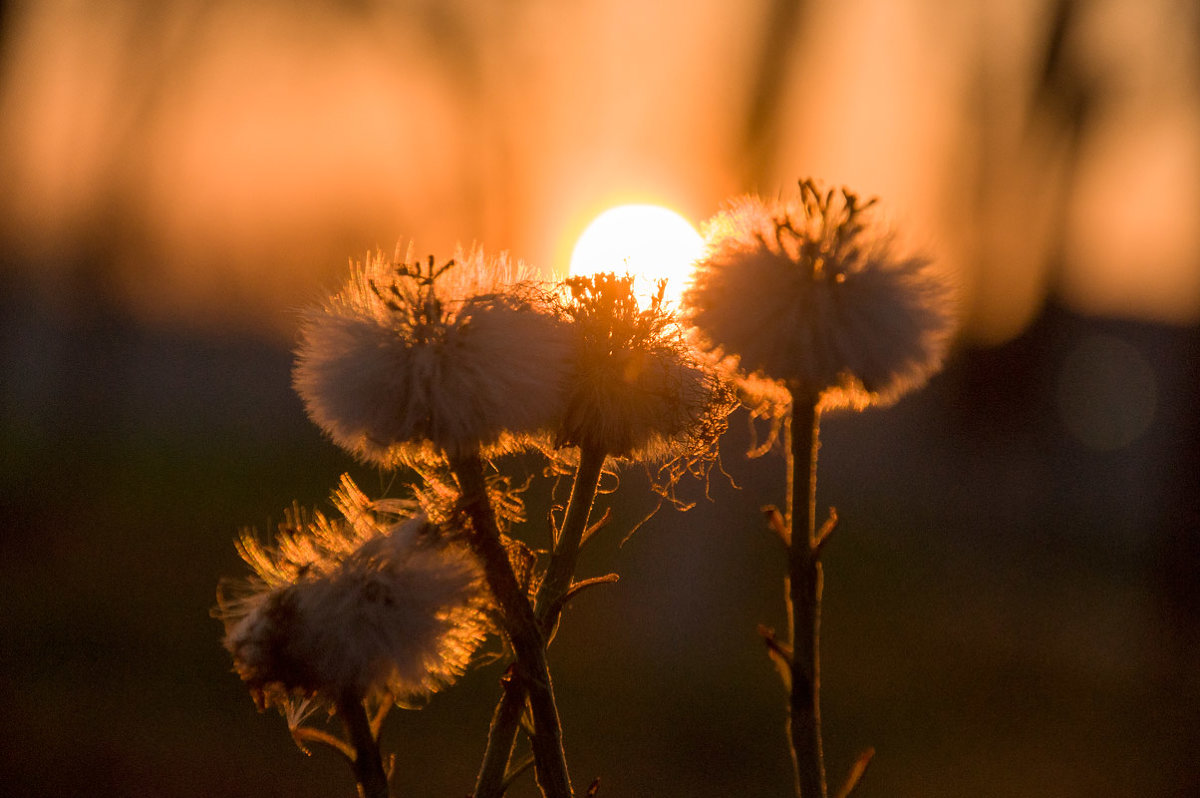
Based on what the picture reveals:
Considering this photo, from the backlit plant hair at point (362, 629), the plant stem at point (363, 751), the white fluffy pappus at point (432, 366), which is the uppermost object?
the white fluffy pappus at point (432, 366)

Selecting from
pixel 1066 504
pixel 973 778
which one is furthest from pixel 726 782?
pixel 1066 504

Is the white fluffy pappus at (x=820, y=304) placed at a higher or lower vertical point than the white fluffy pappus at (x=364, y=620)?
higher

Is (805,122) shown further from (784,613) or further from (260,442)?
(260,442)

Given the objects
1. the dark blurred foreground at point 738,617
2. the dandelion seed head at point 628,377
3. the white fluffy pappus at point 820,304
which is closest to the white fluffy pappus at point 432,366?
the dandelion seed head at point 628,377

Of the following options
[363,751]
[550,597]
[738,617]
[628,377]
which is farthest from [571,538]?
[738,617]

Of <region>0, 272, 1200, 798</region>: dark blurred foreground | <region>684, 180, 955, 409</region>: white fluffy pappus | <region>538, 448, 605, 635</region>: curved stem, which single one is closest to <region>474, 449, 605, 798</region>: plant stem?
<region>538, 448, 605, 635</region>: curved stem

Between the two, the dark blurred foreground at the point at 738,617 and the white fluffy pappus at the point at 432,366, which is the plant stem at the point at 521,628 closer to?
the white fluffy pappus at the point at 432,366

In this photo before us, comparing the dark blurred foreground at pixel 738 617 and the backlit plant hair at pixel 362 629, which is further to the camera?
the dark blurred foreground at pixel 738 617
